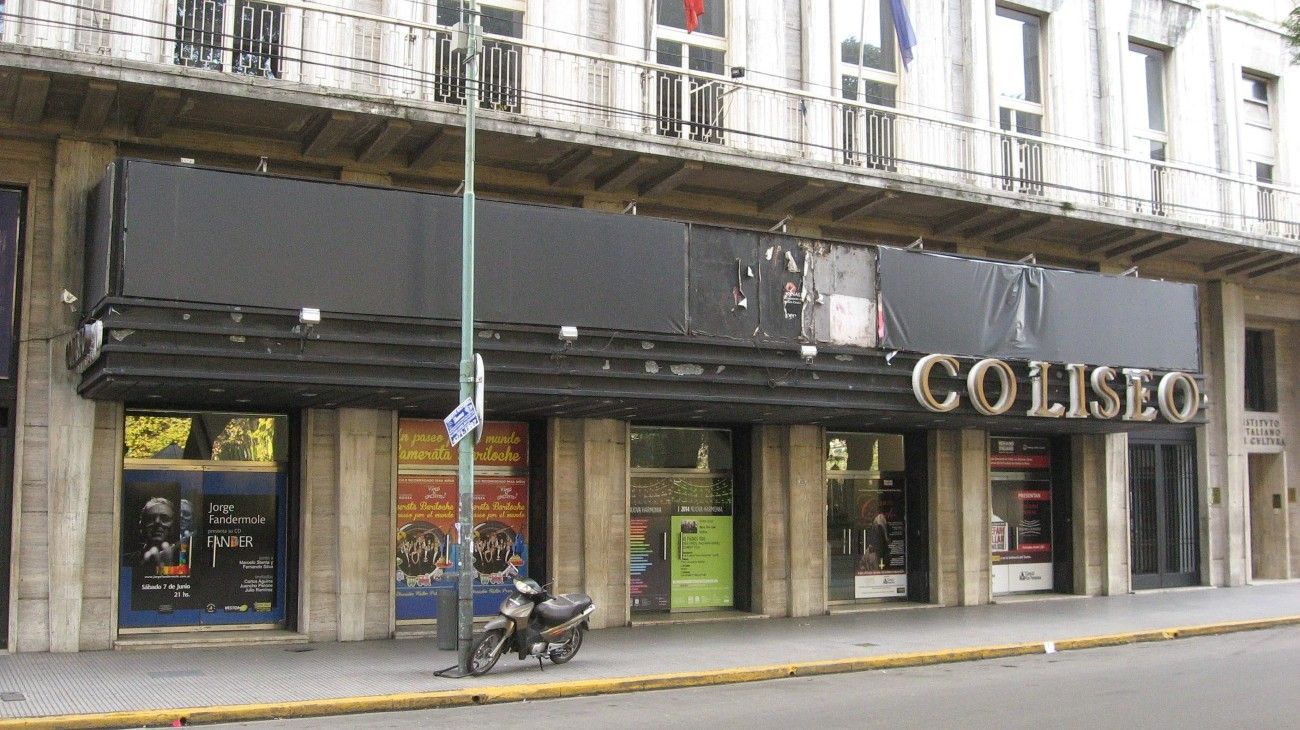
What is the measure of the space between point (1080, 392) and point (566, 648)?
9.80m

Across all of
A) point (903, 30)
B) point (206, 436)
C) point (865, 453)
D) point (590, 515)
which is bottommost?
point (590, 515)

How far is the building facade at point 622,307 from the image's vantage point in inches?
562

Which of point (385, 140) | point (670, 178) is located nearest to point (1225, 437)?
point (670, 178)

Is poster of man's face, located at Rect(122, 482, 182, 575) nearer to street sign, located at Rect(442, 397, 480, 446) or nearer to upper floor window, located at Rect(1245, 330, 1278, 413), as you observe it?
street sign, located at Rect(442, 397, 480, 446)

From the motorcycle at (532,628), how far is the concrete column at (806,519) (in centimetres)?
585

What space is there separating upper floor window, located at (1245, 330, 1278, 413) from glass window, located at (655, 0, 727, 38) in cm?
1374

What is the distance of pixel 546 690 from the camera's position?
1233cm

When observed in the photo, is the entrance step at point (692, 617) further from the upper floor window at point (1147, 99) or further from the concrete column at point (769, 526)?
the upper floor window at point (1147, 99)

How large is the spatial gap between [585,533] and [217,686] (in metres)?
6.41

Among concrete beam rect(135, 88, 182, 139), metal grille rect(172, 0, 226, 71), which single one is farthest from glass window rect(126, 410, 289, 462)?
metal grille rect(172, 0, 226, 71)

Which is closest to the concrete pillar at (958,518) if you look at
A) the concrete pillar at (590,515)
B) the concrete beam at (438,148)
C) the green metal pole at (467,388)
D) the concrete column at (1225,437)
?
the concrete column at (1225,437)

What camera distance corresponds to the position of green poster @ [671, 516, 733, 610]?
756 inches

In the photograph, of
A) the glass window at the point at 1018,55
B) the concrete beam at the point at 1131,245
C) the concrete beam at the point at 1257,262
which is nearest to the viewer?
the concrete beam at the point at 1131,245

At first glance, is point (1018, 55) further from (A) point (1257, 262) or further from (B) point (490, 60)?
(B) point (490, 60)
